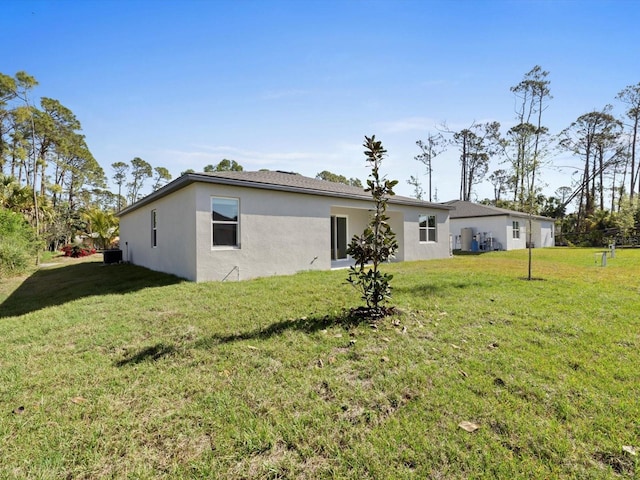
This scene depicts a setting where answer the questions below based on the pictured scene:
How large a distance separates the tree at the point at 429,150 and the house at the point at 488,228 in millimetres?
12934

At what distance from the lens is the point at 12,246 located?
11.4 m

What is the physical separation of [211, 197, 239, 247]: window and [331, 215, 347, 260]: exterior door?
5573 mm

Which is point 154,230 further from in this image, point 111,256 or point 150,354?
point 150,354

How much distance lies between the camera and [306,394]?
3.04 meters

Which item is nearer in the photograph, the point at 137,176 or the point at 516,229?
the point at 516,229

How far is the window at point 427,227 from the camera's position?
15.5 metres

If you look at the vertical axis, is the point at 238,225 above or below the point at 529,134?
below

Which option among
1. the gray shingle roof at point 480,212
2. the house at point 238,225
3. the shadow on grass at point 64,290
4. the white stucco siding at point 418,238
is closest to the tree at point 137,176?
the house at point 238,225

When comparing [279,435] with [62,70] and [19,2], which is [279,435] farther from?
[62,70]

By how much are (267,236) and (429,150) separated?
33473 millimetres

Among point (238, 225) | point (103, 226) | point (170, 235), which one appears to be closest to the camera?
point (238, 225)

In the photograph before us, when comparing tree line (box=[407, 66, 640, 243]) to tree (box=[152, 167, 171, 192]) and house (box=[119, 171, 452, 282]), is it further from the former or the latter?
tree (box=[152, 167, 171, 192])

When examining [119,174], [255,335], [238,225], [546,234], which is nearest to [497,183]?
[546,234]

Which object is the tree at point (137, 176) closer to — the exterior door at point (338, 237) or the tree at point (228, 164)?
the tree at point (228, 164)
